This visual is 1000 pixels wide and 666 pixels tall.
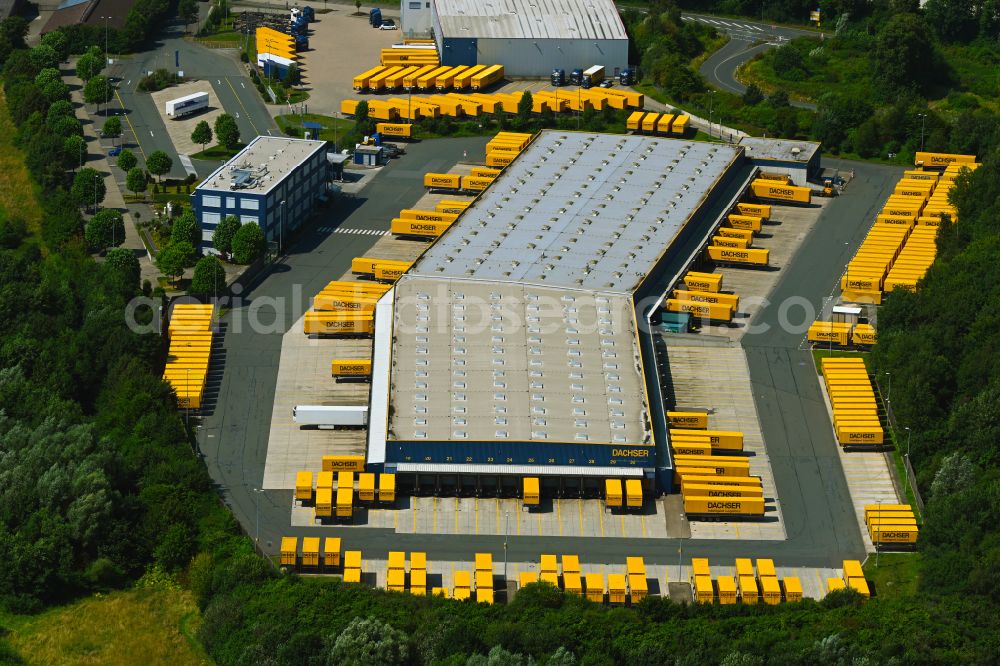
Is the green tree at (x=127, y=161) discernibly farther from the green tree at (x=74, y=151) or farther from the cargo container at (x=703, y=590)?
the cargo container at (x=703, y=590)

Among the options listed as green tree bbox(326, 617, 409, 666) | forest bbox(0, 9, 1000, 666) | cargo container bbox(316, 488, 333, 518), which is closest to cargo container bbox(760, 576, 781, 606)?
forest bbox(0, 9, 1000, 666)

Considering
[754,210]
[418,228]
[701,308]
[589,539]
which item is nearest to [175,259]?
[418,228]

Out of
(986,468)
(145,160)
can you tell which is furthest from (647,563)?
(145,160)

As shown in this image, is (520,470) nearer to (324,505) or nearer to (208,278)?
(324,505)

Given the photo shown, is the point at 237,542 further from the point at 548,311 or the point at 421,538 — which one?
the point at 548,311

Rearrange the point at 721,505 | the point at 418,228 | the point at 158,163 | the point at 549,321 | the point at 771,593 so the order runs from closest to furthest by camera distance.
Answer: the point at 771,593, the point at 721,505, the point at 549,321, the point at 418,228, the point at 158,163

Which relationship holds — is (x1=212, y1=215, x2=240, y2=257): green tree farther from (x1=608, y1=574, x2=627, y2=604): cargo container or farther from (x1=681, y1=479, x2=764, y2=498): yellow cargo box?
(x1=608, y1=574, x2=627, y2=604): cargo container
